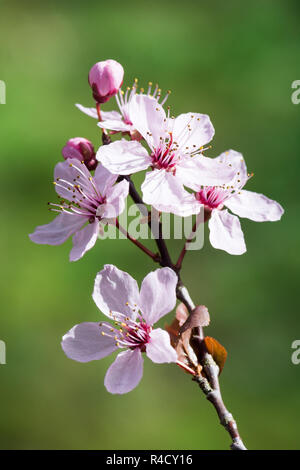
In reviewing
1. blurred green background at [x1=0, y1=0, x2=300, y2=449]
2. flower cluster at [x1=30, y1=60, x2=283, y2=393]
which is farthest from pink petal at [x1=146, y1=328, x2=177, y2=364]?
blurred green background at [x1=0, y1=0, x2=300, y2=449]

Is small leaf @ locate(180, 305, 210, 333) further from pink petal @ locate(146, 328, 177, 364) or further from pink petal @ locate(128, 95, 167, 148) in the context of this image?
pink petal @ locate(128, 95, 167, 148)

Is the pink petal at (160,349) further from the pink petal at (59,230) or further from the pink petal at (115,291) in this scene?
the pink petal at (59,230)

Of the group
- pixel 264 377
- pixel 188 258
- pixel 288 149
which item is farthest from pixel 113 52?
pixel 264 377

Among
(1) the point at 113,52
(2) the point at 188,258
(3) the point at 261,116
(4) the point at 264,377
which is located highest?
(1) the point at 113,52

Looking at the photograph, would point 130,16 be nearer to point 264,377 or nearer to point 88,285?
point 88,285

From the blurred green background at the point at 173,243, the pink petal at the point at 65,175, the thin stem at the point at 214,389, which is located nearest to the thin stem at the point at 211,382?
the thin stem at the point at 214,389

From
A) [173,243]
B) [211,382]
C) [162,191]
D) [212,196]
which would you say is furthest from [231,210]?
[173,243]
